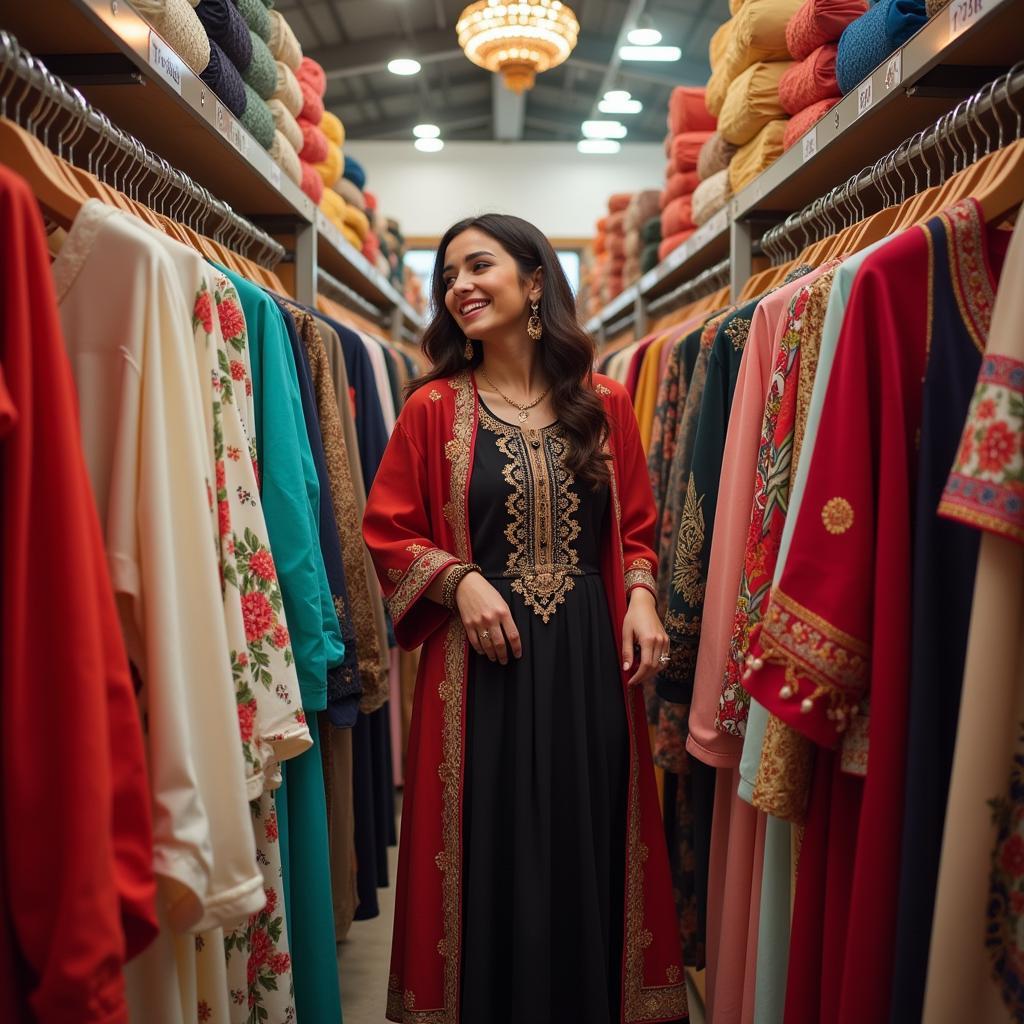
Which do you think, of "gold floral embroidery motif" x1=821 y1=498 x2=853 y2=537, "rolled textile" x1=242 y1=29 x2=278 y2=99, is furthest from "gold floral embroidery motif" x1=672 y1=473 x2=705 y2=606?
"rolled textile" x1=242 y1=29 x2=278 y2=99

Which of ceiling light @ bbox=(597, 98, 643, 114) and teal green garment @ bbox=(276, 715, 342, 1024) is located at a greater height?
ceiling light @ bbox=(597, 98, 643, 114)

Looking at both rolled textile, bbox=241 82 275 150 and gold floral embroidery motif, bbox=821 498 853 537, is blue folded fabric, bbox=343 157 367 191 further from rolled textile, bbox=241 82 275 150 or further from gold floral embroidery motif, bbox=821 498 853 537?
gold floral embroidery motif, bbox=821 498 853 537

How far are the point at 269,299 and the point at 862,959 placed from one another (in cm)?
131

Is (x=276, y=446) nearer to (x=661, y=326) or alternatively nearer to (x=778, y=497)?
(x=778, y=497)

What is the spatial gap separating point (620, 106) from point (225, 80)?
6.84 meters

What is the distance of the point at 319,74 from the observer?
3.38 metres

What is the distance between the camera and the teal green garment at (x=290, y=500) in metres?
1.53

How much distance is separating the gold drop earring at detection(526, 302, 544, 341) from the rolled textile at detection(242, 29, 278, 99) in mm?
1023

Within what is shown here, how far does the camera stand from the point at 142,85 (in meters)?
1.68

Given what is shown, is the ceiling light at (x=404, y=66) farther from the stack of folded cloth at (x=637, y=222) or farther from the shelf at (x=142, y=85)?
the shelf at (x=142, y=85)

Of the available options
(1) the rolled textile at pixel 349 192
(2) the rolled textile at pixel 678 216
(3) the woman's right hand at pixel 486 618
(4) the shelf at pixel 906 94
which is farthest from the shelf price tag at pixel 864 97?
(1) the rolled textile at pixel 349 192

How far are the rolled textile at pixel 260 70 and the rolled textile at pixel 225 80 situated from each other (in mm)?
175

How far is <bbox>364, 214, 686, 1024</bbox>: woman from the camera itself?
1.69m

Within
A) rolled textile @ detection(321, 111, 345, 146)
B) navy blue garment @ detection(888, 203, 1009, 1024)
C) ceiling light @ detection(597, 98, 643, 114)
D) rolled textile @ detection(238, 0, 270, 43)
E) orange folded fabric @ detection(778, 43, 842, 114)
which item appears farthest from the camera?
ceiling light @ detection(597, 98, 643, 114)
